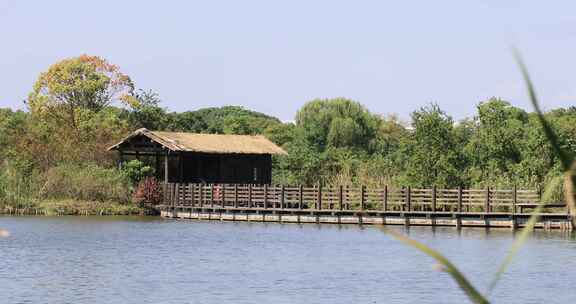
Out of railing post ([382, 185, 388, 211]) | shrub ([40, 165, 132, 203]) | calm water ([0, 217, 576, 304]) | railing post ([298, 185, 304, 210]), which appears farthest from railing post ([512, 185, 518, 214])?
shrub ([40, 165, 132, 203])

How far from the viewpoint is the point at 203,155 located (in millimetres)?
55406

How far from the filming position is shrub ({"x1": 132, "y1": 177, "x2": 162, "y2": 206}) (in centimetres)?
5138

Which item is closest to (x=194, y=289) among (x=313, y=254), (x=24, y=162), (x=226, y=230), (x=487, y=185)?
(x=313, y=254)

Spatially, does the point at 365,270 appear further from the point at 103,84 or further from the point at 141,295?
the point at 103,84

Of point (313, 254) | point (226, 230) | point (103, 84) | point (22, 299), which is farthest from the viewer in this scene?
point (103, 84)

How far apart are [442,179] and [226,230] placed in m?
11.3

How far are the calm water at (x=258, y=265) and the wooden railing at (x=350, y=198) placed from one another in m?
2.01

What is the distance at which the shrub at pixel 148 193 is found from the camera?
51.4 metres

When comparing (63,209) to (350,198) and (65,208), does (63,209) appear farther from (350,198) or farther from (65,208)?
(350,198)

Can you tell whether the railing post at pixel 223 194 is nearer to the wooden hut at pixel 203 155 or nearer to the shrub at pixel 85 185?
the wooden hut at pixel 203 155

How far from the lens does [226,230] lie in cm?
4300

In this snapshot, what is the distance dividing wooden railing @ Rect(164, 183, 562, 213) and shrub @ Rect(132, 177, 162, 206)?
0.45 m

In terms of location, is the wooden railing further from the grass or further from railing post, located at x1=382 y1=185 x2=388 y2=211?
the grass

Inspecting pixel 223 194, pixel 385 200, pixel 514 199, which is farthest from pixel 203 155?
pixel 514 199
